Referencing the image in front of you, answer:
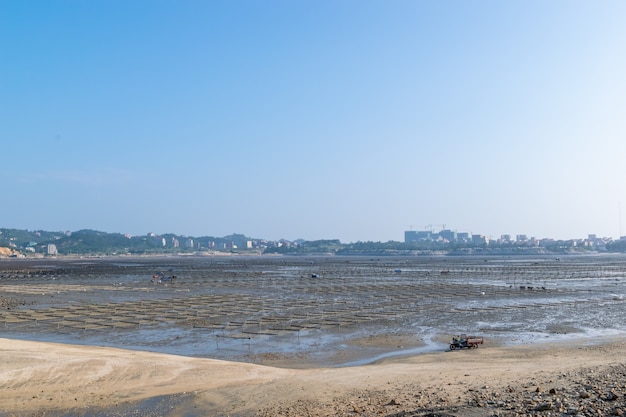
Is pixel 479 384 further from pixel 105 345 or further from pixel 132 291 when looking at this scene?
pixel 132 291

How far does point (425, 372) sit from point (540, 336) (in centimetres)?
1632

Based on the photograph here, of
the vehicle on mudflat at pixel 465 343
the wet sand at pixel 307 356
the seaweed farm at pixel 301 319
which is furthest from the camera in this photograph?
the seaweed farm at pixel 301 319

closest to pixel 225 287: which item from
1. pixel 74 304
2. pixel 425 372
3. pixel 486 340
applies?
pixel 74 304

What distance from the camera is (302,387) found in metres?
18.8

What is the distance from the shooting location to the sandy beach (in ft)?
49.6

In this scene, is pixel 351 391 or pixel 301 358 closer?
pixel 351 391

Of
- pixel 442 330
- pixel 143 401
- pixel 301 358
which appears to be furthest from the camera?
pixel 442 330

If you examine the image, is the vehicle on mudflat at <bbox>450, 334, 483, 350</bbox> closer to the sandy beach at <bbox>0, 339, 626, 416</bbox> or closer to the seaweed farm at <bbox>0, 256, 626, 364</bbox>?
the seaweed farm at <bbox>0, 256, 626, 364</bbox>

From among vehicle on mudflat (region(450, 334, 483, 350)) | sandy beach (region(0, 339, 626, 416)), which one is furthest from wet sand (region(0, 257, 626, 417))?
vehicle on mudflat (region(450, 334, 483, 350))

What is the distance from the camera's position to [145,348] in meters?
30.2

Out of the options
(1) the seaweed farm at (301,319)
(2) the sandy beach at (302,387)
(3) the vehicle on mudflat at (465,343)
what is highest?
(2) the sandy beach at (302,387)

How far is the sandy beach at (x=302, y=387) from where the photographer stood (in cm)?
1513

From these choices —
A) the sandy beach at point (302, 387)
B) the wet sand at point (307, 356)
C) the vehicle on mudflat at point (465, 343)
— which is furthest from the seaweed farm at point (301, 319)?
the sandy beach at point (302, 387)

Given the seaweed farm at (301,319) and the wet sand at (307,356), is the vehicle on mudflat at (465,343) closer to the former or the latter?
the wet sand at (307,356)
